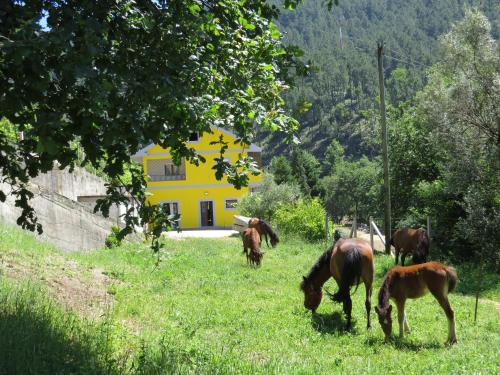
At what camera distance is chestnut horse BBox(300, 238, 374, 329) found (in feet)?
29.6

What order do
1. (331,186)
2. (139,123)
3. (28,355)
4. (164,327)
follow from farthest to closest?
(331,186) → (164,327) → (28,355) → (139,123)

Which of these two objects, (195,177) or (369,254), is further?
(195,177)

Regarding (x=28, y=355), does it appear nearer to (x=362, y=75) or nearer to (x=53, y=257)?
(x=53, y=257)

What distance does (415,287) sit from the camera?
8320 millimetres

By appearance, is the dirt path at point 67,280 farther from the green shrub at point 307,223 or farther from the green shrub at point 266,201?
the green shrub at point 266,201

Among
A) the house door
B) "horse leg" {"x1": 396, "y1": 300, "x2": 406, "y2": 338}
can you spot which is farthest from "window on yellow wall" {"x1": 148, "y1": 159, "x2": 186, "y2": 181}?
"horse leg" {"x1": 396, "y1": 300, "x2": 406, "y2": 338}

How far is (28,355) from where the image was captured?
4605mm

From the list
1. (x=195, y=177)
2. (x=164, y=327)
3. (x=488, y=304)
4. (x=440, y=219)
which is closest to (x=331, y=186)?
(x=195, y=177)

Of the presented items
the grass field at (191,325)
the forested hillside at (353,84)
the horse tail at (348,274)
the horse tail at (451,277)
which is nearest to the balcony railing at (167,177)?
the grass field at (191,325)

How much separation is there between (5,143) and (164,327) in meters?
4.16

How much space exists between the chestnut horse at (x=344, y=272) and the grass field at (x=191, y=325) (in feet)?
1.22

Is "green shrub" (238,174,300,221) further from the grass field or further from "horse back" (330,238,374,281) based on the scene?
"horse back" (330,238,374,281)

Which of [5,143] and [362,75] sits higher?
[362,75]

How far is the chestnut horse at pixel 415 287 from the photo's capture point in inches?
316
